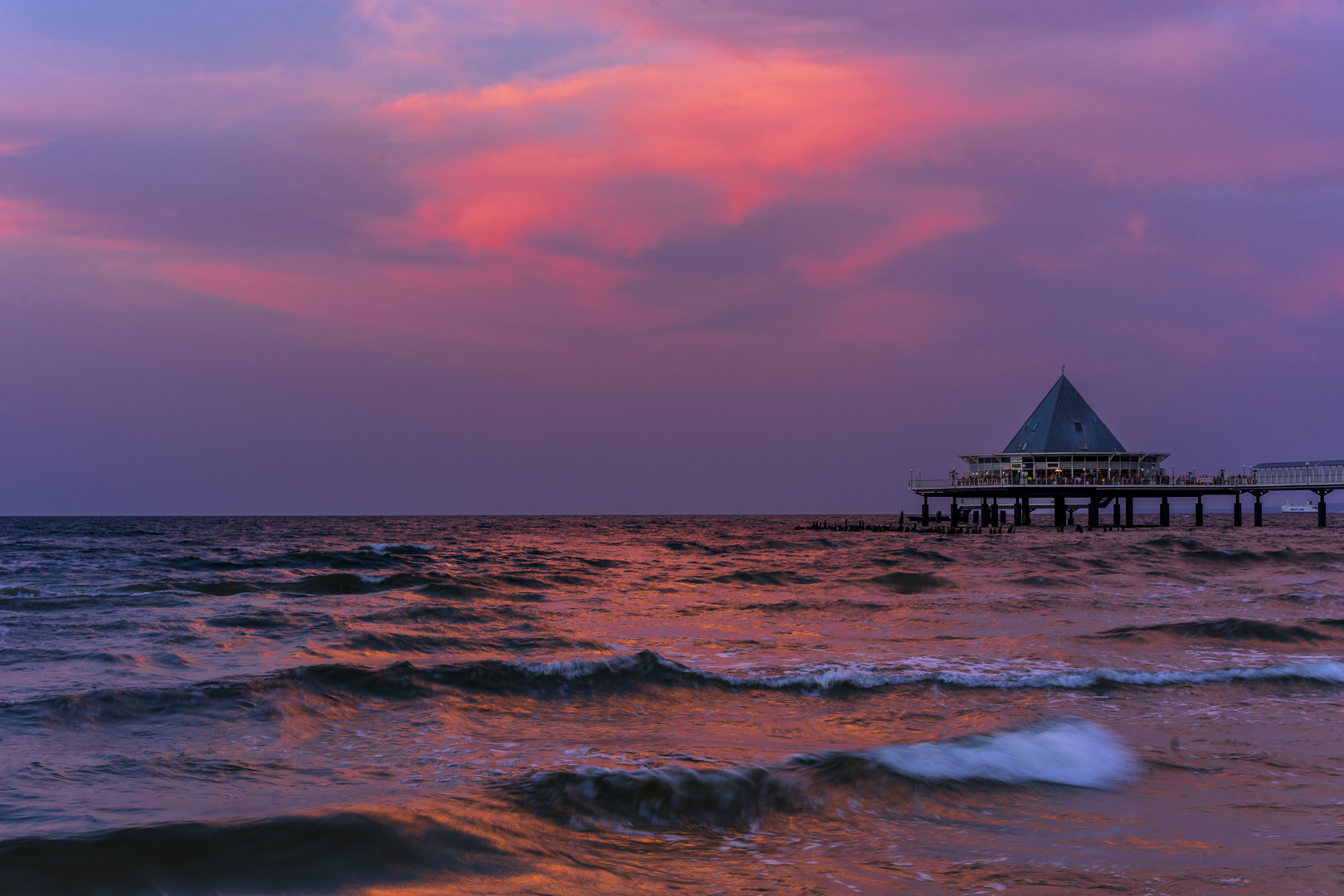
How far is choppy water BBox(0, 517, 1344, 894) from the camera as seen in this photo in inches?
256

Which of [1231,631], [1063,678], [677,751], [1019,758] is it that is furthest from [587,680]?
[1231,631]

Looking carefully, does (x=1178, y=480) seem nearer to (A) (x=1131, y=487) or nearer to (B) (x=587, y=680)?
(A) (x=1131, y=487)

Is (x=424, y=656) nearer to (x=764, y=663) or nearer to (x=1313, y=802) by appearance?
(x=764, y=663)

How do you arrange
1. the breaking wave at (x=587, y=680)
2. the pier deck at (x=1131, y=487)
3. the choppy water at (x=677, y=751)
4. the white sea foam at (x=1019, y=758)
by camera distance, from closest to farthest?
the choppy water at (x=677, y=751) → the white sea foam at (x=1019, y=758) → the breaking wave at (x=587, y=680) → the pier deck at (x=1131, y=487)

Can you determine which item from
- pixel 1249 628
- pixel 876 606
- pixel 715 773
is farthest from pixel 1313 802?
pixel 876 606

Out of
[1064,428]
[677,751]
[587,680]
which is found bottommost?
[587,680]

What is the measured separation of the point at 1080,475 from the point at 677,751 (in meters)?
85.0

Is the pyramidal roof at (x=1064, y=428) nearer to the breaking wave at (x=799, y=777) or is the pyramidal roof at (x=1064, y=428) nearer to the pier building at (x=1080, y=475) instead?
the pier building at (x=1080, y=475)

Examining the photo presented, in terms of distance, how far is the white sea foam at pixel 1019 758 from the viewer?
8656 millimetres

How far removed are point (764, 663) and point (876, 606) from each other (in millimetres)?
9438

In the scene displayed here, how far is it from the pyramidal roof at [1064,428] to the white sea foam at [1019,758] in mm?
84294

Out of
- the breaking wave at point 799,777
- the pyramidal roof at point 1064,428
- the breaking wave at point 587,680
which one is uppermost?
the pyramidal roof at point 1064,428

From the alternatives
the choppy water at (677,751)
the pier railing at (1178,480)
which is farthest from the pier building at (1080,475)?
the choppy water at (677,751)

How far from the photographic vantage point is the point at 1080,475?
283 feet
